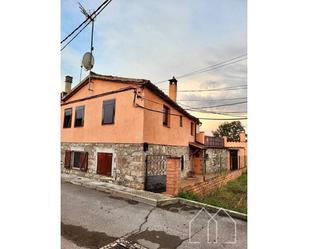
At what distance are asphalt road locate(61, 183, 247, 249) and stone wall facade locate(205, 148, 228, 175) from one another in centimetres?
469

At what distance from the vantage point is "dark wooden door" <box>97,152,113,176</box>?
4.42 metres

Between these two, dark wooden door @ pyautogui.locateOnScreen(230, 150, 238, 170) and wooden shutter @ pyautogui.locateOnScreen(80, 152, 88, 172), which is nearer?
wooden shutter @ pyautogui.locateOnScreen(80, 152, 88, 172)

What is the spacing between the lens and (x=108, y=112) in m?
4.50

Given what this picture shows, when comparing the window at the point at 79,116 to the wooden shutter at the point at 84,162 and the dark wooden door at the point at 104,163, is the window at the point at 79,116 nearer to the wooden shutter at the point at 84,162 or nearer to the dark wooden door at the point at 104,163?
the wooden shutter at the point at 84,162

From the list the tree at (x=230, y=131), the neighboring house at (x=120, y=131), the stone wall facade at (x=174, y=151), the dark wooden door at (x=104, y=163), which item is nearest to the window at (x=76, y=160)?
the neighboring house at (x=120, y=131)

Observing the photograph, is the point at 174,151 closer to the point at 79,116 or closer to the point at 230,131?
the point at 79,116

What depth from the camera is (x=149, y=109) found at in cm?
411

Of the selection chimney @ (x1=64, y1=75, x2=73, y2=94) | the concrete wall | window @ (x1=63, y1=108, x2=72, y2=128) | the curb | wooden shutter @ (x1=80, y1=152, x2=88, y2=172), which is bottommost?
the concrete wall

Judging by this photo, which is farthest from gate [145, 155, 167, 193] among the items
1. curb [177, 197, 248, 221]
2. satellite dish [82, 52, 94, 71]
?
satellite dish [82, 52, 94, 71]

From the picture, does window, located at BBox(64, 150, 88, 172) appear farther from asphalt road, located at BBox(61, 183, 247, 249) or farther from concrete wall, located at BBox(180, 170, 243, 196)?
concrete wall, located at BBox(180, 170, 243, 196)

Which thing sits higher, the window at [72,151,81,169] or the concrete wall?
the window at [72,151,81,169]

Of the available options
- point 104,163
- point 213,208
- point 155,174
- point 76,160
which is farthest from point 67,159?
point 213,208
